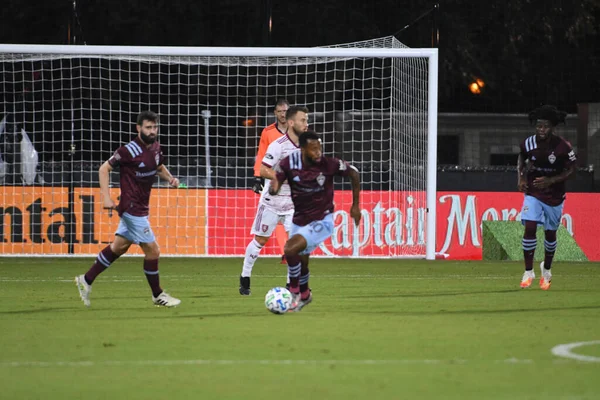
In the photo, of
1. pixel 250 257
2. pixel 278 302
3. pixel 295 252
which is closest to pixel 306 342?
pixel 278 302

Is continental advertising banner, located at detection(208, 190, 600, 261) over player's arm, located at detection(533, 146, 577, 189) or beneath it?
beneath

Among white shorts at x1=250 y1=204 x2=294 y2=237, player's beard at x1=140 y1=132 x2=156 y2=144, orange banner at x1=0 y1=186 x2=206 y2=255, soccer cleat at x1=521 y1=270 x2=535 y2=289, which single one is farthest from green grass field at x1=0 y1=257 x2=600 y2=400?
orange banner at x1=0 y1=186 x2=206 y2=255

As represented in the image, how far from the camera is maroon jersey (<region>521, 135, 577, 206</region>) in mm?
13508

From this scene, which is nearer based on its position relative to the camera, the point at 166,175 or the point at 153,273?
the point at 153,273

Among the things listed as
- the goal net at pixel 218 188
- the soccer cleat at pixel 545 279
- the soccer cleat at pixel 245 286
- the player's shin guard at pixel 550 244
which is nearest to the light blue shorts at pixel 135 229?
the soccer cleat at pixel 245 286

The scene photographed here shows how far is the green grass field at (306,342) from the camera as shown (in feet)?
21.1

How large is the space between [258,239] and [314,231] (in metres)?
2.25

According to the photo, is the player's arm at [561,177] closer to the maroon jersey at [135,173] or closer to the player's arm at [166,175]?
the player's arm at [166,175]

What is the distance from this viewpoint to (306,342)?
8305 mm

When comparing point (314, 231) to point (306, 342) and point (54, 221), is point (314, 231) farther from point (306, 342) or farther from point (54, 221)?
point (54, 221)

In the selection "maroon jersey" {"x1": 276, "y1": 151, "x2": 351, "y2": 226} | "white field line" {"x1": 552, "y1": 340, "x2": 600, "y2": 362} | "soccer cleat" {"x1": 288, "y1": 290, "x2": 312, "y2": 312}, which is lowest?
"white field line" {"x1": 552, "y1": 340, "x2": 600, "y2": 362}

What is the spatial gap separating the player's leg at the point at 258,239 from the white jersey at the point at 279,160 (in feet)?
0.26

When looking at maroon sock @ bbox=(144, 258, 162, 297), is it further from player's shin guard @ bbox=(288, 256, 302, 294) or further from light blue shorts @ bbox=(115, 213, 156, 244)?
player's shin guard @ bbox=(288, 256, 302, 294)

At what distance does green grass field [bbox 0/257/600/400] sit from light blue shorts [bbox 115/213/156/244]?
62cm
